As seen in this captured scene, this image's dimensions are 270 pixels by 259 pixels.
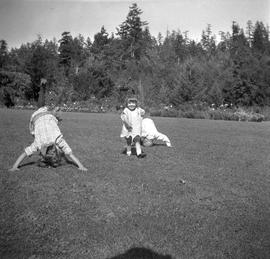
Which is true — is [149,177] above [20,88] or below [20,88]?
below

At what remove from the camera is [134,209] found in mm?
6051

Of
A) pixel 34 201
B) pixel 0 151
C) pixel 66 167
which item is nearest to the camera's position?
pixel 34 201

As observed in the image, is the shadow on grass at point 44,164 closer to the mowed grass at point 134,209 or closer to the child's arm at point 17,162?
the mowed grass at point 134,209

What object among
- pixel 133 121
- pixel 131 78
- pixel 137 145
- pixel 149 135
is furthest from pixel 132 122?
pixel 131 78

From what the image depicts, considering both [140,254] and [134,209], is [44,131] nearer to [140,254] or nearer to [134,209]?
[134,209]

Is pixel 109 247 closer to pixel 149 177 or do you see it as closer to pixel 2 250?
pixel 2 250

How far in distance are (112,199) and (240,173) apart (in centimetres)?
429

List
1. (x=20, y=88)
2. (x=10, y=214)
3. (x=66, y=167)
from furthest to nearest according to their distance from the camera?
(x=20, y=88), (x=66, y=167), (x=10, y=214)

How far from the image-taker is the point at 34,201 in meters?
6.32

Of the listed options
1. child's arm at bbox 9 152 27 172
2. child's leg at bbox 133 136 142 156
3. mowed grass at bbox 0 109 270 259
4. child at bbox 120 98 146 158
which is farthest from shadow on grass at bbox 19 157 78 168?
child at bbox 120 98 146 158

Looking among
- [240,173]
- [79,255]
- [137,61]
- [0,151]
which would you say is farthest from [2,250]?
[137,61]

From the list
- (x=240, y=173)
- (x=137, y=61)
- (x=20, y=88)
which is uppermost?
(x=137, y=61)

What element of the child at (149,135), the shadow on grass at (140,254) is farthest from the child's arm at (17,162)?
the child at (149,135)

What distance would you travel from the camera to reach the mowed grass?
4.64 meters
